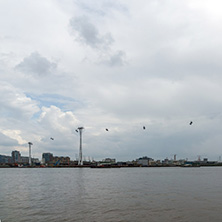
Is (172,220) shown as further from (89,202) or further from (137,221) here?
(89,202)

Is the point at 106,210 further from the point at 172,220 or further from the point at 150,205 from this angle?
the point at 172,220

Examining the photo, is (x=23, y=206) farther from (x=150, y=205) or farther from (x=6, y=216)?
(x=150, y=205)

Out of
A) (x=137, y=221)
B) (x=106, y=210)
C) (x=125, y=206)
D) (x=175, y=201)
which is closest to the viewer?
(x=137, y=221)

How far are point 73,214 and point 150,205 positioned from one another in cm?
1073

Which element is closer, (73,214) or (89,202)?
(73,214)

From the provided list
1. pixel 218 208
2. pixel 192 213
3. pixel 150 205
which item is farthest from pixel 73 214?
pixel 218 208

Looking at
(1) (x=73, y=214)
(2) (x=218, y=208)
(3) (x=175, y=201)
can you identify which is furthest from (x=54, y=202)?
(2) (x=218, y=208)

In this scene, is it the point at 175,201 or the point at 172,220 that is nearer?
the point at 172,220

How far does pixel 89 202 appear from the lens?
126 feet

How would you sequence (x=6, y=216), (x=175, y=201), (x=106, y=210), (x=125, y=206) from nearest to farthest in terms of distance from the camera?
(x=6, y=216)
(x=106, y=210)
(x=125, y=206)
(x=175, y=201)

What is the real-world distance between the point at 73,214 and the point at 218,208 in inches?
702

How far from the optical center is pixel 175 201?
125 ft

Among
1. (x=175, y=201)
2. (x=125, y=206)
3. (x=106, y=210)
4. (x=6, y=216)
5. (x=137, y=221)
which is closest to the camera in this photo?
(x=137, y=221)

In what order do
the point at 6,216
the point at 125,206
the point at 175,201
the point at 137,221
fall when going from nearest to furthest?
the point at 137,221
the point at 6,216
the point at 125,206
the point at 175,201
